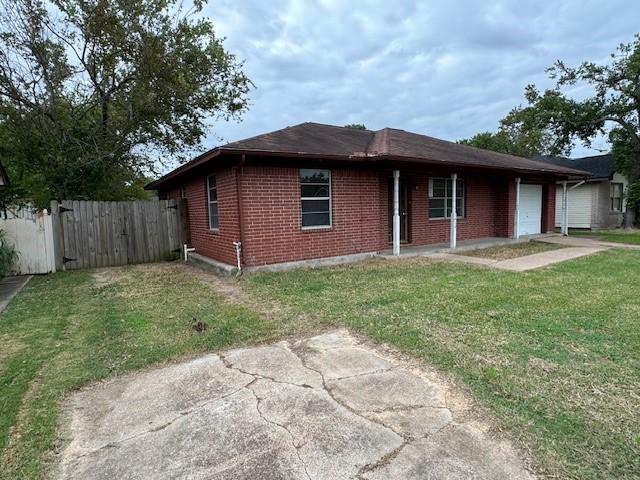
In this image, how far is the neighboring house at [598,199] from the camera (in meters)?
19.5

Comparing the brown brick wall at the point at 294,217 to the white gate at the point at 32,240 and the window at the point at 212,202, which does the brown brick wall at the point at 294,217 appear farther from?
the white gate at the point at 32,240

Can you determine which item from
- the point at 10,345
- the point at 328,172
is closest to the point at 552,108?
the point at 328,172

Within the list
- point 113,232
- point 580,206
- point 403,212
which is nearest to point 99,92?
point 113,232

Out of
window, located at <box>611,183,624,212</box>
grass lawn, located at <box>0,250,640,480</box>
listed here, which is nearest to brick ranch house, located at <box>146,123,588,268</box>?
grass lawn, located at <box>0,250,640,480</box>

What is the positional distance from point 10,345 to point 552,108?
22193 mm

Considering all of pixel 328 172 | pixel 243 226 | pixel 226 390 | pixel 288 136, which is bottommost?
pixel 226 390

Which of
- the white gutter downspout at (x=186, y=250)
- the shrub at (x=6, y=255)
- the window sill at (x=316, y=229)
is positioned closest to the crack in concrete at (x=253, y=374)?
the window sill at (x=316, y=229)

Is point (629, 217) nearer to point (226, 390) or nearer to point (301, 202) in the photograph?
point (301, 202)

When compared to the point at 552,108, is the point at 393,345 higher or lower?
lower

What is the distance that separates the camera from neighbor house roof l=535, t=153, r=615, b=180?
1945cm

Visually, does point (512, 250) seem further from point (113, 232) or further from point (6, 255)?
point (6, 255)

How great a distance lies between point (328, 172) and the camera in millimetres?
9039

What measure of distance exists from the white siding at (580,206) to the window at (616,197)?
204 centimetres

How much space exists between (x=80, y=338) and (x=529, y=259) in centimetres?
928
